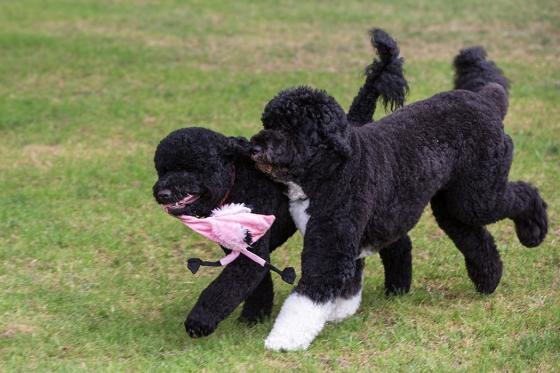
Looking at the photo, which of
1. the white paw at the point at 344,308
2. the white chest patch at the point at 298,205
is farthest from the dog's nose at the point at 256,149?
the white paw at the point at 344,308

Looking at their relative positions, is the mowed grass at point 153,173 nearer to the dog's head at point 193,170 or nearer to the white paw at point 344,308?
the white paw at point 344,308

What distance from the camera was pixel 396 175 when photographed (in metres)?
4.86

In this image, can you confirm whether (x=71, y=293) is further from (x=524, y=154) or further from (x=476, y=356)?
(x=524, y=154)

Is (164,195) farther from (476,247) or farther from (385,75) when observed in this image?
(476,247)

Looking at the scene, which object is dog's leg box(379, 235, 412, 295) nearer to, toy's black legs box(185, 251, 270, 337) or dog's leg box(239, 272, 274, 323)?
dog's leg box(239, 272, 274, 323)

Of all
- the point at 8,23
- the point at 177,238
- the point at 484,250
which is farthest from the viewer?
the point at 8,23

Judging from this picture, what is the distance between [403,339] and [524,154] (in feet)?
13.5

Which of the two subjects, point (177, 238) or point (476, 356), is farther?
point (177, 238)

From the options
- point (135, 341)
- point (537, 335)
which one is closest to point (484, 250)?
point (537, 335)

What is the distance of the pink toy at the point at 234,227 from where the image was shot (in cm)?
459

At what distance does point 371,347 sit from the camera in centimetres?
485

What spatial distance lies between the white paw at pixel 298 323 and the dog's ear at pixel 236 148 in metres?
0.77

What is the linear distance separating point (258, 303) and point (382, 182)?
101 cm

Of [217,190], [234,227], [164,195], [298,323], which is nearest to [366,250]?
[298,323]
